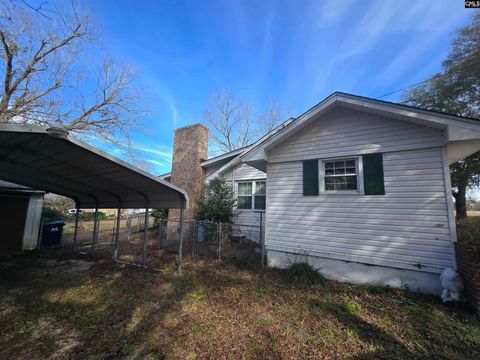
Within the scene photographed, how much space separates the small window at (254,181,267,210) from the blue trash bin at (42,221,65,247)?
984 cm

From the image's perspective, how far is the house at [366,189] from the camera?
4805 mm

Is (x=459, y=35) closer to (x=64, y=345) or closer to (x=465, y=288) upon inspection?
(x=465, y=288)

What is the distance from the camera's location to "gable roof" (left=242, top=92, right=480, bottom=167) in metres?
4.51

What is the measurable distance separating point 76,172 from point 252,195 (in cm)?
741

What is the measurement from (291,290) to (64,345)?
446 cm

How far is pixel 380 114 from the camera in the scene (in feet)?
18.2

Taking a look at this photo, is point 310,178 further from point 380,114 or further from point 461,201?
point 461,201

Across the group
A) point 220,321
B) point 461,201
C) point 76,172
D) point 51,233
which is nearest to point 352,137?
point 220,321

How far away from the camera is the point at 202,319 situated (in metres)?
3.84

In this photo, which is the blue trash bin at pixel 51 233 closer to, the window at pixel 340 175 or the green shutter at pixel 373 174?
the window at pixel 340 175

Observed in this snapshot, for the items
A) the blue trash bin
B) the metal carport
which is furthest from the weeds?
the blue trash bin

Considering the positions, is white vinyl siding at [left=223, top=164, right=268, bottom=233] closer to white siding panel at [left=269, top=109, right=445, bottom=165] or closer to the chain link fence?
the chain link fence

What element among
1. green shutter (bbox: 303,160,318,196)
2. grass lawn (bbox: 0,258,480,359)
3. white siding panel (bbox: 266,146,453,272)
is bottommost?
grass lawn (bbox: 0,258,480,359)

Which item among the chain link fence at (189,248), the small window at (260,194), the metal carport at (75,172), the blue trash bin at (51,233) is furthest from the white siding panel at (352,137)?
the blue trash bin at (51,233)
